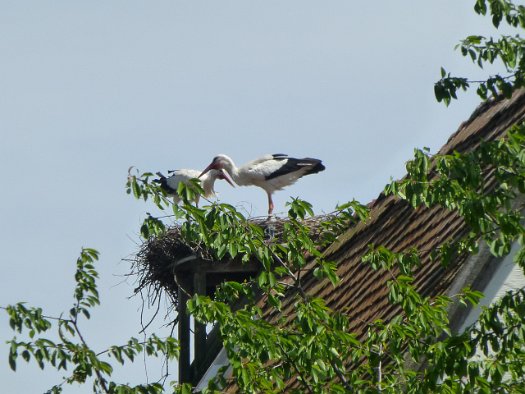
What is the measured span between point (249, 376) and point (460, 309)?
2014 mm

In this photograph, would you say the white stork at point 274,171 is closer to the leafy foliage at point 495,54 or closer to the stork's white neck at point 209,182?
the stork's white neck at point 209,182

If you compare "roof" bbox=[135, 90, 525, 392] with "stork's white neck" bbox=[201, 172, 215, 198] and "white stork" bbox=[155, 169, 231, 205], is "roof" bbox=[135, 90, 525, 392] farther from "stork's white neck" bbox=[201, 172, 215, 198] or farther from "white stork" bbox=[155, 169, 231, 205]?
"stork's white neck" bbox=[201, 172, 215, 198]

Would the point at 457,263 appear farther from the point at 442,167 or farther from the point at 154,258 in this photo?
the point at 154,258

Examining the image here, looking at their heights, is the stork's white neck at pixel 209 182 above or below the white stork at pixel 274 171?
above

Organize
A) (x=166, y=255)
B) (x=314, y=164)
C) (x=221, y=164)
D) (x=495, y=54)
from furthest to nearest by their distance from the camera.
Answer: (x=221, y=164) < (x=314, y=164) < (x=166, y=255) < (x=495, y=54)

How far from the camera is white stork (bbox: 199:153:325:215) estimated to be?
70.8ft

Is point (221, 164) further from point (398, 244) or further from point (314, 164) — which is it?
point (398, 244)

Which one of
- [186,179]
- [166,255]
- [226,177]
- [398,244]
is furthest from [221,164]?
[398,244]

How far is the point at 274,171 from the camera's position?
21734 millimetres

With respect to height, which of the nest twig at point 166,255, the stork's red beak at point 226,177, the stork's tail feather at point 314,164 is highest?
the stork's red beak at point 226,177

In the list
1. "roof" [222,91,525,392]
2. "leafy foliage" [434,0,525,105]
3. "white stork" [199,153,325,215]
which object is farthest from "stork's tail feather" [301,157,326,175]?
"leafy foliage" [434,0,525,105]

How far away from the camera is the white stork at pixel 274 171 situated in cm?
2158

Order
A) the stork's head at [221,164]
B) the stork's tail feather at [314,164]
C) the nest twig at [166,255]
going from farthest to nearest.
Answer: the stork's head at [221,164], the stork's tail feather at [314,164], the nest twig at [166,255]

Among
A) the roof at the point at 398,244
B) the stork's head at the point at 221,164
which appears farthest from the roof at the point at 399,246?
the stork's head at the point at 221,164
